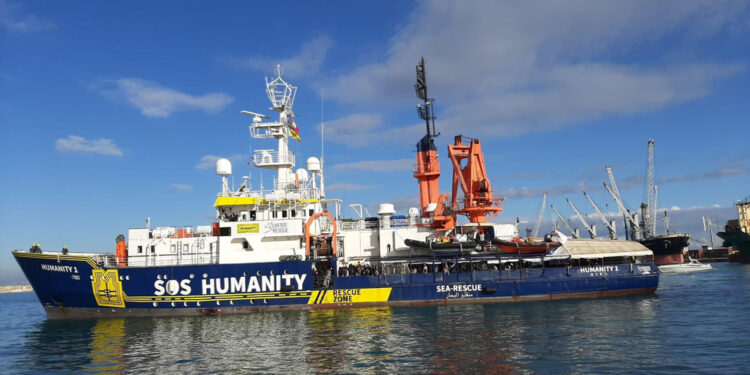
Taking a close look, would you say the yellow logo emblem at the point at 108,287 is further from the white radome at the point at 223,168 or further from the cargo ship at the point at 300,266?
the white radome at the point at 223,168

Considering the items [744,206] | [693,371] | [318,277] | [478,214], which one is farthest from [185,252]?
[744,206]

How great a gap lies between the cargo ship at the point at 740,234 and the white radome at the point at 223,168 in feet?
295

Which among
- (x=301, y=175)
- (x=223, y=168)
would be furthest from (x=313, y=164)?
(x=223, y=168)

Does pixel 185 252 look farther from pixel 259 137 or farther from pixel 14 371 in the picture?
→ pixel 14 371

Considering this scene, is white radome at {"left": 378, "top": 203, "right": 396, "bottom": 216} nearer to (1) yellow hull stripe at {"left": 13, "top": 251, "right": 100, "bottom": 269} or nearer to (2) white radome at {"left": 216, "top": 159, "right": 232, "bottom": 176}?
(2) white radome at {"left": 216, "top": 159, "right": 232, "bottom": 176}

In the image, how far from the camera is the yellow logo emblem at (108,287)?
1160 inches

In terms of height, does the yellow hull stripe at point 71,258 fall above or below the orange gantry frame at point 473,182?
below

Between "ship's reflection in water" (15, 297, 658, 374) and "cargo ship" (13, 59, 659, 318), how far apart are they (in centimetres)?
138

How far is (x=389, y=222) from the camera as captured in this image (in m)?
34.0

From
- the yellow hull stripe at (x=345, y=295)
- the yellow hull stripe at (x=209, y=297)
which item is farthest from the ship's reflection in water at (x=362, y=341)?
the yellow hull stripe at (x=209, y=297)

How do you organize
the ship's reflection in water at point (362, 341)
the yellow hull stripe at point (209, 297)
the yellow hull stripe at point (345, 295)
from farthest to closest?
the yellow hull stripe at point (345, 295) → the yellow hull stripe at point (209, 297) → the ship's reflection in water at point (362, 341)

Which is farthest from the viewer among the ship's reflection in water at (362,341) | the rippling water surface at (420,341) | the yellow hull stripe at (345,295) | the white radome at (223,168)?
the white radome at (223,168)

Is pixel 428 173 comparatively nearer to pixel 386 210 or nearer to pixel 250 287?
pixel 386 210

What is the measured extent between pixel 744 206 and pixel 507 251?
85271 millimetres
